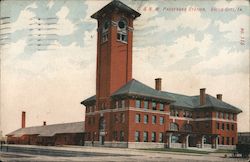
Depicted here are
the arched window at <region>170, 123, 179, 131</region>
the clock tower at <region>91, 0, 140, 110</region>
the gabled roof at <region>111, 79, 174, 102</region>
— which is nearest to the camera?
the clock tower at <region>91, 0, 140, 110</region>

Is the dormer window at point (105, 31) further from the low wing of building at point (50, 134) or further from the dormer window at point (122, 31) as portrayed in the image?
the low wing of building at point (50, 134)

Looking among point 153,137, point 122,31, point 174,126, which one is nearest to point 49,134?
point 153,137

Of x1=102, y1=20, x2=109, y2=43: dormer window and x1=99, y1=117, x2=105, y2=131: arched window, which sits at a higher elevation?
x1=102, y1=20, x2=109, y2=43: dormer window

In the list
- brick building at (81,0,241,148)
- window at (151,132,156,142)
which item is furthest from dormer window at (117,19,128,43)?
window at (151,132,156,142)

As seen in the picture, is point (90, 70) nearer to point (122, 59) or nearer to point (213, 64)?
point (122, 59)

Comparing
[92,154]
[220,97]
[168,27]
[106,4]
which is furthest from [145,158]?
[106,4]

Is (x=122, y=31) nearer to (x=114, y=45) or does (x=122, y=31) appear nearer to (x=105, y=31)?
(x=105, y=31)

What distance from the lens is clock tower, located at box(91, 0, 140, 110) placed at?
21688 millimetres

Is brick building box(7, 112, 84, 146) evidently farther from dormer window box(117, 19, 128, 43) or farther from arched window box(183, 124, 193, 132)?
arched window box(183, 124, 193, 132)

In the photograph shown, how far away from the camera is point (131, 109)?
3353 centimetres

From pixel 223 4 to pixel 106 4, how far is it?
19.2 feet

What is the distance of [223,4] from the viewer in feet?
67.2

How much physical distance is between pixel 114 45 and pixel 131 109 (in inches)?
357

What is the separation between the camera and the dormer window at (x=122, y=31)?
73.5ft
